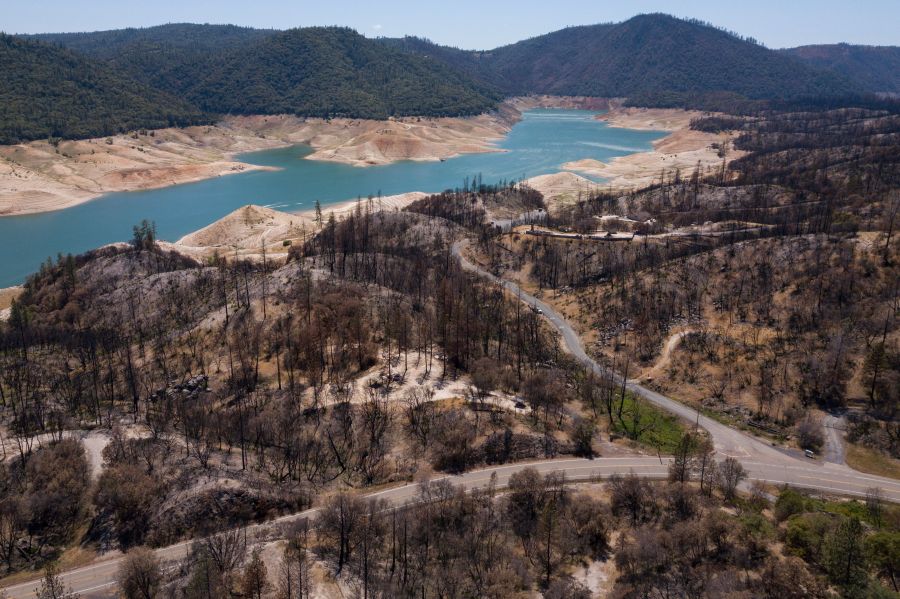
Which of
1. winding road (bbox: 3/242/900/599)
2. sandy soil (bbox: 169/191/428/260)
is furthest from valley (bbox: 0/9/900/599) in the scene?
sandy soil (bbox: 169/191/428/260)

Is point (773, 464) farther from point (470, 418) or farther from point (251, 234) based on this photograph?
point (251, 234)

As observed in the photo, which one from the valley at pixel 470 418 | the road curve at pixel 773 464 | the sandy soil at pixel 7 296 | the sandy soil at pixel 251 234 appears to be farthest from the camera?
the sandy soil at pixel 251 234

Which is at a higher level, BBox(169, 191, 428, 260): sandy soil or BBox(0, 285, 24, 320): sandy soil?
BBox(169, 191, 428, 260): sandy soil

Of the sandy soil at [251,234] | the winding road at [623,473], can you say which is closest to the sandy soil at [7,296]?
the sandy soil at [251,234]

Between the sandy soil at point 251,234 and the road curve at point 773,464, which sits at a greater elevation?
the sandy soil at point 251,234

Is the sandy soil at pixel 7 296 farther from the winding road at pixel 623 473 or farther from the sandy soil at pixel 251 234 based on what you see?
the winding road at pixel 623 473

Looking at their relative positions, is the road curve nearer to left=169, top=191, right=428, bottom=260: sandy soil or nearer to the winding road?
the winding road

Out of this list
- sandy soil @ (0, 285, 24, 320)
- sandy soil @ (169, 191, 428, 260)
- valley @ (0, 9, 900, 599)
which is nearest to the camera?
valley @ (0, 9, 900, 599)

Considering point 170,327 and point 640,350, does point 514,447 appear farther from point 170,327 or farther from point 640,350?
point 170,327
